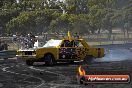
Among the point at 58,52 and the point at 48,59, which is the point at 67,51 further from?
the point at 48,59

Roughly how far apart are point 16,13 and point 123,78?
2557 inches

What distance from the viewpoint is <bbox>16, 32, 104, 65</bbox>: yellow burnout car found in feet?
64.0

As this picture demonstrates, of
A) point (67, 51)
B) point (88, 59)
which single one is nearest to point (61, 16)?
point (88, 59)

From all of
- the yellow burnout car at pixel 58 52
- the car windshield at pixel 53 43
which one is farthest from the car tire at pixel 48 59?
the car windshield at pixel 53 43

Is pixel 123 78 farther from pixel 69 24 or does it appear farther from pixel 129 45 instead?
pixel 69 24

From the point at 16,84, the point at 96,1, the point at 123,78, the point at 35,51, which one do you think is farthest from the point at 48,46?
the point at 96,1

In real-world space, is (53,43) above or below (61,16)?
below

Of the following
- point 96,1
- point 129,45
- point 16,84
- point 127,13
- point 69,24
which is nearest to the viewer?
point 16,84

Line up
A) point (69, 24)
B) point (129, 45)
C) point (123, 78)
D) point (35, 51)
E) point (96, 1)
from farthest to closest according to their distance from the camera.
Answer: point (96, 1) → point (69, 24) → point (129, 45) → point (35, 51) → point (123, 78)

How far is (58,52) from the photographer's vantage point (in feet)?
65.2

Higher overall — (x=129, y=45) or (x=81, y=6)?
(x=81, y=6)

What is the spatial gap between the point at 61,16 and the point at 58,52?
1758 inches

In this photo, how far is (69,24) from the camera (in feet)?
211

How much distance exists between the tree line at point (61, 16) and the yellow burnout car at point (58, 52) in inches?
1592
